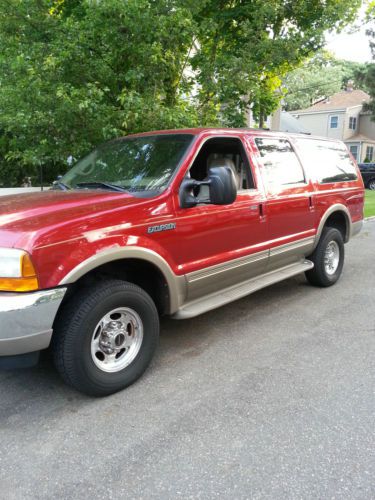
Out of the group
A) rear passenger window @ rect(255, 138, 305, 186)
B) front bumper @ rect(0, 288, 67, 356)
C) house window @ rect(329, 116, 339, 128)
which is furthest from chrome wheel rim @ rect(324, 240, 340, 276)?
house window @ rect(329, 116, 339, 128)

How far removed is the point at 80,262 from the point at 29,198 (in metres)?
1.06

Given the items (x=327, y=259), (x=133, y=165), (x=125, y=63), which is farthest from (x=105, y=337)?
(x=125, y=63)

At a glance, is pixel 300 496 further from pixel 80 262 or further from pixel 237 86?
pixel 237 86

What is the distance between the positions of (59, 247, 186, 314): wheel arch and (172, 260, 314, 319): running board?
4.7 inches

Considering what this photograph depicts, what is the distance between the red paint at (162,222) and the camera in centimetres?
271

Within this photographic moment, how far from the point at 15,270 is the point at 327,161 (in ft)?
14.0

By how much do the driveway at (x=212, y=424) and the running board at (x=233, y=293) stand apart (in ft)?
1.35

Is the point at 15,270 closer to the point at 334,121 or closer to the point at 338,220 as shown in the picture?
the point at 338,220

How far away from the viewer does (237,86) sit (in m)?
6.43

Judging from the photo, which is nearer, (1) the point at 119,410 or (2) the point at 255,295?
(1) the point at 119,410

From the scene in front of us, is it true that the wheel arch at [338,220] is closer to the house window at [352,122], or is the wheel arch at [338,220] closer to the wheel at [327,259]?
the wheel at [327,259]

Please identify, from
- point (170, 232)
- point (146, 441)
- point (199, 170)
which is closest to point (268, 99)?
point (199, 170)

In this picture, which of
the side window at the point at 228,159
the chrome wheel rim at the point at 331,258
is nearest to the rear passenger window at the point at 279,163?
the side window at the point at 228,159

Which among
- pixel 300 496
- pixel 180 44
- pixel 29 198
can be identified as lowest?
pixel 300 496
